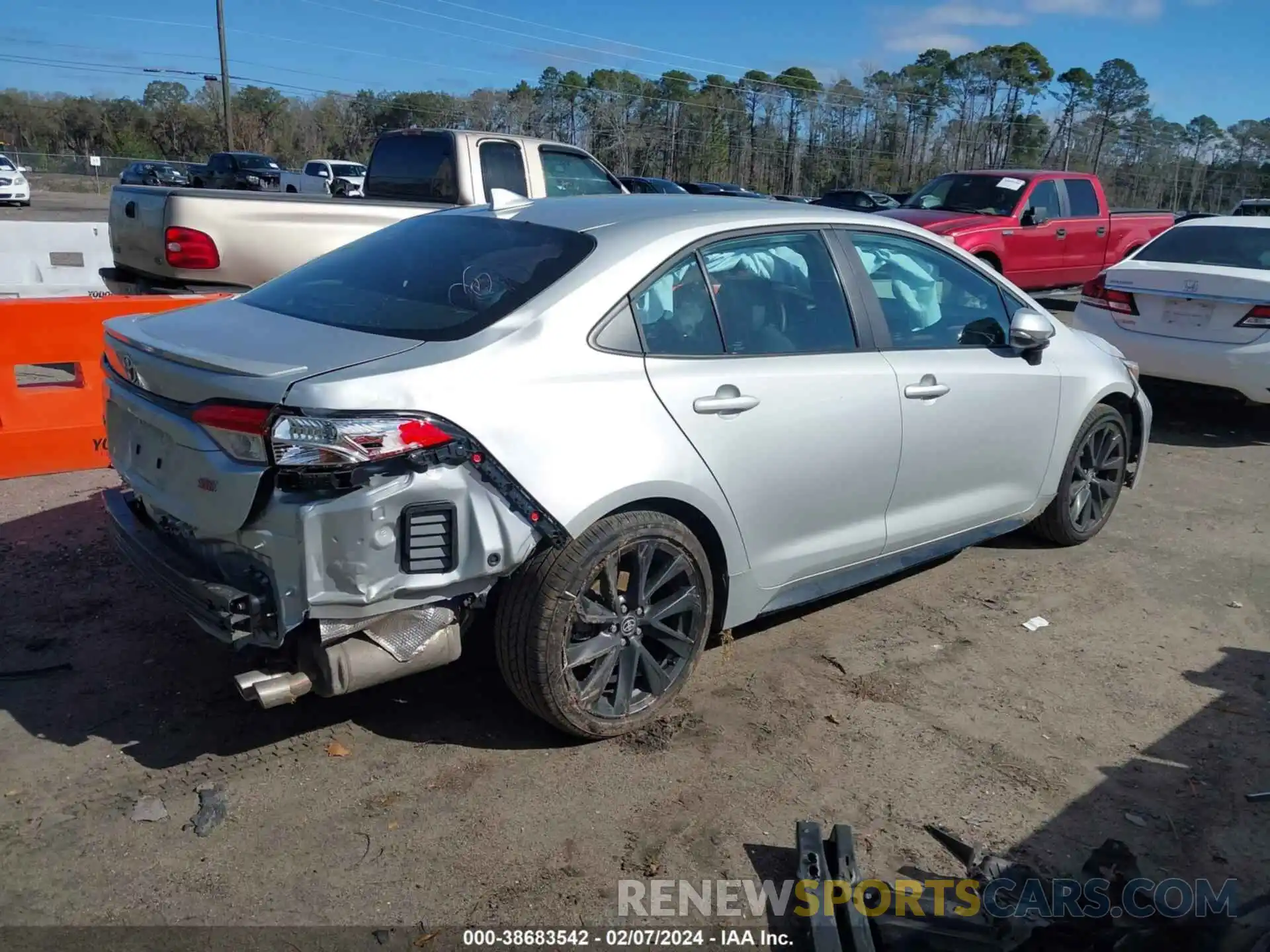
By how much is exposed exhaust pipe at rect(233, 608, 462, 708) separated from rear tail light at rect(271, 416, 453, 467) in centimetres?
50

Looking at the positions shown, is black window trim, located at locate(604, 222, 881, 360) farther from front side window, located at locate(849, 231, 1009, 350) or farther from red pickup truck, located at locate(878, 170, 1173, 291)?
red pickup truck, located at locate(878, 170, 1173, 291)

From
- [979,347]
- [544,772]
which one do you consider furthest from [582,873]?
[979,347]

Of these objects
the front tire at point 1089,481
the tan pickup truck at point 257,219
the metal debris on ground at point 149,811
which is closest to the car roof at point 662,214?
the front tire at point 1089,481

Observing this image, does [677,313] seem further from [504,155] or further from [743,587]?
[504,155]

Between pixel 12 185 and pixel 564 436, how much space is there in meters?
34.0

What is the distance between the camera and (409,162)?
9000 mm

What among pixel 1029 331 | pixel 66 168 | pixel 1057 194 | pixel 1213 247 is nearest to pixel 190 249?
pixel 1029 331

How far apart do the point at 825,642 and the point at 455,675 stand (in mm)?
1557

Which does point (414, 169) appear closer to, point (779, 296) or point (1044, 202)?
point (779, 296)

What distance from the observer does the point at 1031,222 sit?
1319 cm

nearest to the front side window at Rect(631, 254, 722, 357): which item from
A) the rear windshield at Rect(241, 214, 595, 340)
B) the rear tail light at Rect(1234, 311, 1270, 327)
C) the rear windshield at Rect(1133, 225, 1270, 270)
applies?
the rear windshield at Rect(241, 214, 595, 340)

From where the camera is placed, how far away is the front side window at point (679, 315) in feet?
11.4

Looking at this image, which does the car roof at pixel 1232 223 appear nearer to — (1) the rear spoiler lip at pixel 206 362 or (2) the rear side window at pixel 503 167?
(2) the rear side window at pixel 503 167

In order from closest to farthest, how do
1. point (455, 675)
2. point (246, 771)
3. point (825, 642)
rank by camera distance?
point (246, 771) < point (455, 675) < point (825, 642)
